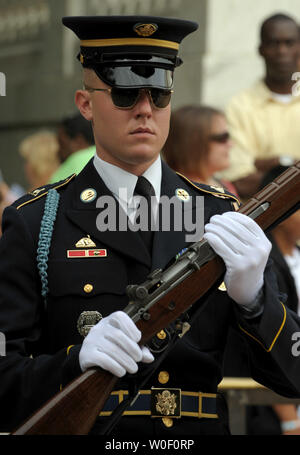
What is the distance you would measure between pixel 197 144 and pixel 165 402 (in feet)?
11.0

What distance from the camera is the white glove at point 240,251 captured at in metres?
3.57

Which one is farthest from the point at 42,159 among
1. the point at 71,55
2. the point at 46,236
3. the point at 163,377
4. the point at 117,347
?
the point at 117,347

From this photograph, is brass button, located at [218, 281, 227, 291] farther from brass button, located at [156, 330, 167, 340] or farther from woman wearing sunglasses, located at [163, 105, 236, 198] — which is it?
woman wearing sunglasses, located at [163, 105, 236, 198]

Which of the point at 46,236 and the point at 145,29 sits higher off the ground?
the point at 145,29

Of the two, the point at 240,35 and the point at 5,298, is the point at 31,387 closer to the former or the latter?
the point at 5,298

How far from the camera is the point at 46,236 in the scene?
392cm

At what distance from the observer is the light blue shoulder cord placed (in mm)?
3844

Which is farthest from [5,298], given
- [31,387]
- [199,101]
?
[199,101]

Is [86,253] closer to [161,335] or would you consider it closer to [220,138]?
[161,335]

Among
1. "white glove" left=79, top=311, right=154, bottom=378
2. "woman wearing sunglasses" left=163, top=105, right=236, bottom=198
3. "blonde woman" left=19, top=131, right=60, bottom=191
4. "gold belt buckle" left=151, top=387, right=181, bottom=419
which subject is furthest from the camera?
"blonde woman" left=19, top=131, right=60, bottom=191

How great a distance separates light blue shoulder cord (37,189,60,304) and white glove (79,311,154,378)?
43cm

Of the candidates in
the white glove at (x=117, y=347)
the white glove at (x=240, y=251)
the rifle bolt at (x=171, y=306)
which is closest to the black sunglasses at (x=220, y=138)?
the white glove at (x=240, y=251)

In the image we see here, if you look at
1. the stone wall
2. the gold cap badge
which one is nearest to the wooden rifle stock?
the gold cap badge

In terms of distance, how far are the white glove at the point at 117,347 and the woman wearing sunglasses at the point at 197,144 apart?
11.1 ft
